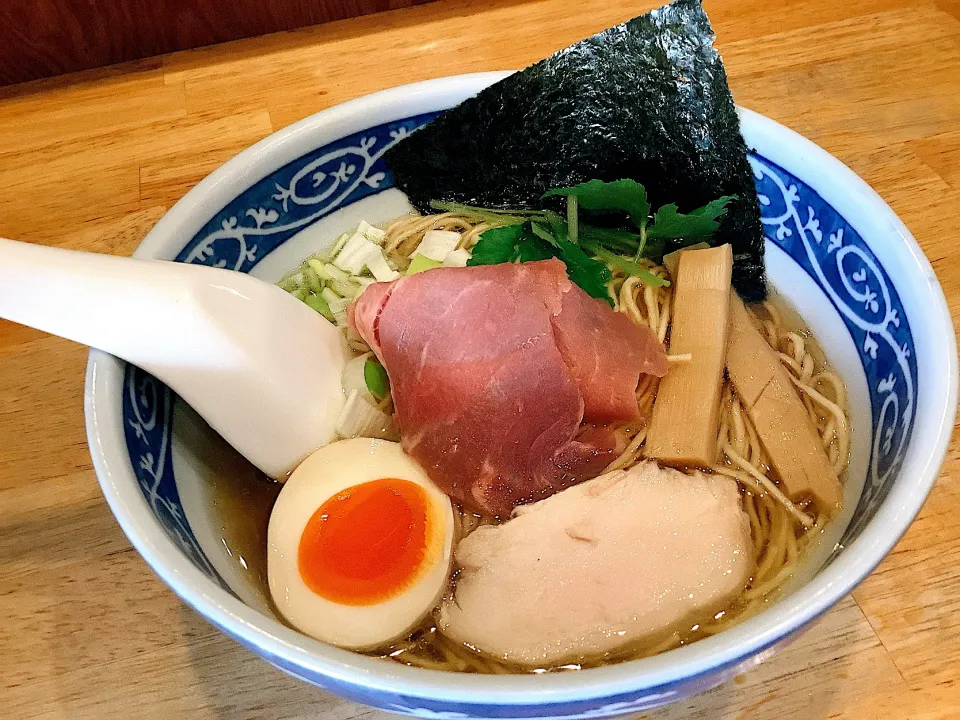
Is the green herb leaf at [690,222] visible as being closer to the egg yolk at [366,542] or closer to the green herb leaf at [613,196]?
the green herb leaf at [613,196]

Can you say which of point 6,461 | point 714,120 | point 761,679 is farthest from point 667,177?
point 6,461

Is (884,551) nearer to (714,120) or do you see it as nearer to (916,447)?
(916,447)

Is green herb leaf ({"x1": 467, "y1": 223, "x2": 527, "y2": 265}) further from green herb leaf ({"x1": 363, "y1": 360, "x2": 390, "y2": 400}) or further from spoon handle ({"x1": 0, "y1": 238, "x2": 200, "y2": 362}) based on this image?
spoon handle ({"x1": 0, "y1": 238, "x2": 200, "y2": 362})

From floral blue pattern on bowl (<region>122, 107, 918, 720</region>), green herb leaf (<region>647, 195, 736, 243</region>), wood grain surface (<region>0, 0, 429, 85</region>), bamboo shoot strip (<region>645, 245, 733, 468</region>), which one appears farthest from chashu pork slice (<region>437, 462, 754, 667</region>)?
wood grain surface (<region>0, 0, 429, 85</region>)

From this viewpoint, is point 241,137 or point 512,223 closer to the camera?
point 512,223

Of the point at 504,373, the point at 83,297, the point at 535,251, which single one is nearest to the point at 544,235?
the point at 535,251
